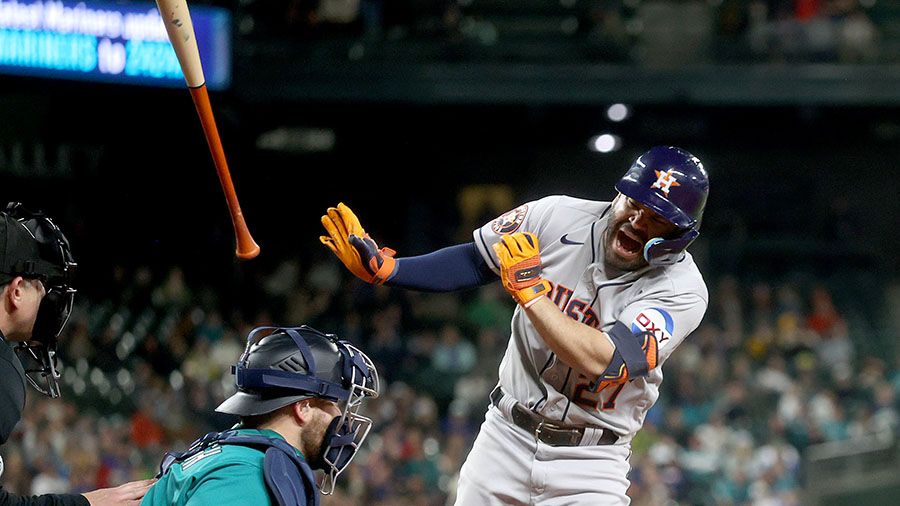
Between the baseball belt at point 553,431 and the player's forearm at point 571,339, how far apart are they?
0.31 m

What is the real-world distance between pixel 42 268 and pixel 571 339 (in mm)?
1163

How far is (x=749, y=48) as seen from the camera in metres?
11.5

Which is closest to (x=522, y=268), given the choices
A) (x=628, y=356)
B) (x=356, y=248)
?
(x=628, y=356)

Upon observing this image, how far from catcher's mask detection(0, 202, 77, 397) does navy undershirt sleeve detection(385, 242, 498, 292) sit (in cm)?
87

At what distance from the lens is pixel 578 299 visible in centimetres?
310

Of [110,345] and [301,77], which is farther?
[301,77]

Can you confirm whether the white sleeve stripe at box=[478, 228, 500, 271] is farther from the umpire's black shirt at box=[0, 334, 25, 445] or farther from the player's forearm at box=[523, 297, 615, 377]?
the umpire's black shirt at box=[0, 334, 25, 445]

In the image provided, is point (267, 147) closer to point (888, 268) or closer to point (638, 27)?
point (638, 27)

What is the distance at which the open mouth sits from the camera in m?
3.02

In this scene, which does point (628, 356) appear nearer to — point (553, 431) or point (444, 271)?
point (553, 431)

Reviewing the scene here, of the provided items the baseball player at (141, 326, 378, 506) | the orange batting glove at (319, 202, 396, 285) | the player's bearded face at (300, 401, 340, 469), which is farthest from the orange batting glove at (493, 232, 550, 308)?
the player's bearded face at (300, 401, 340, 469)

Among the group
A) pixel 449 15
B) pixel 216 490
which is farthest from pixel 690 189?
pixel 449 15

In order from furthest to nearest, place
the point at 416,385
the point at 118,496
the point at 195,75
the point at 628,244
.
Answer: the point at 416,385, the point at 628,244, the point at 195,75, the point at 118,496

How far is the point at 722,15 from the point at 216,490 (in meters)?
10.3
